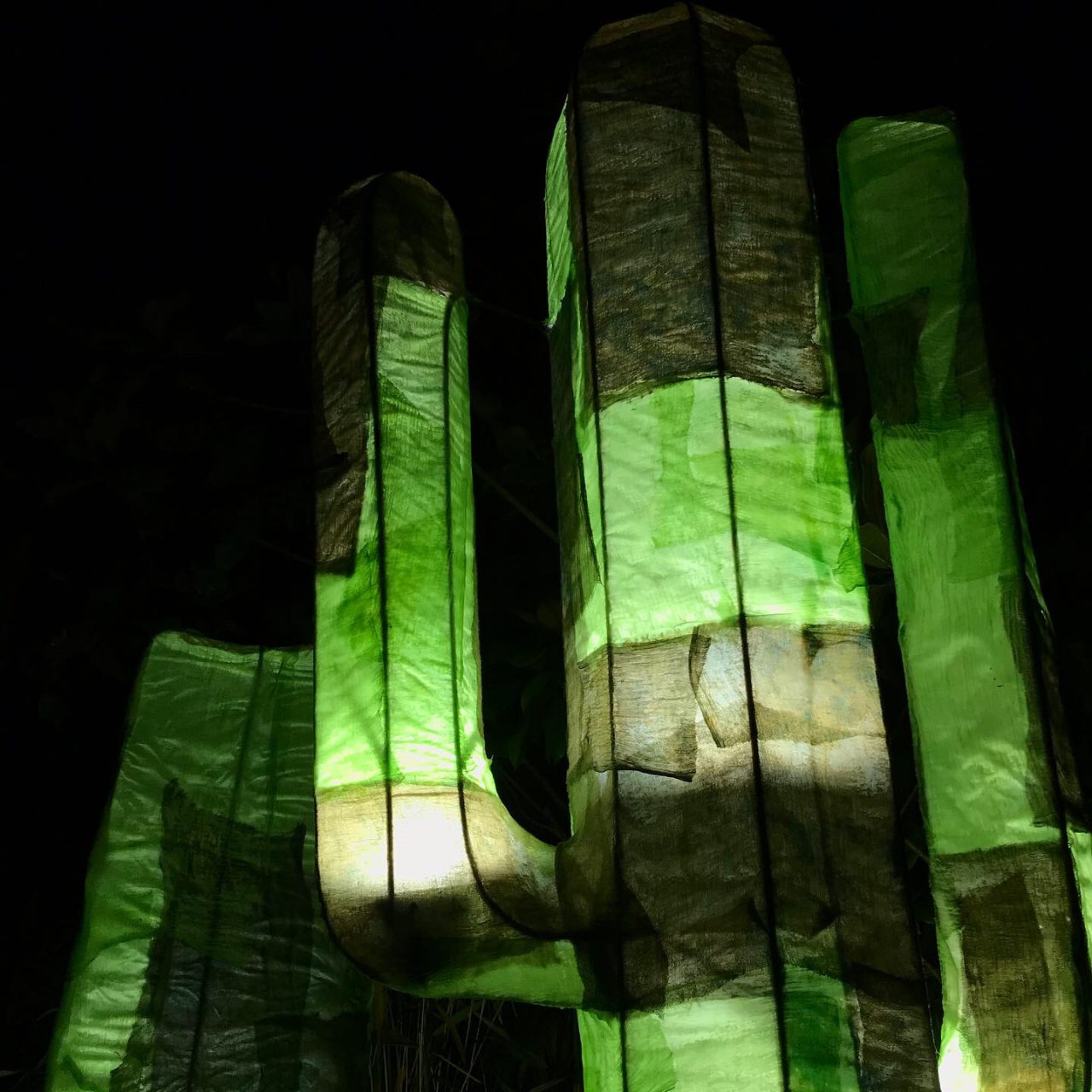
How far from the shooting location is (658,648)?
166 cm

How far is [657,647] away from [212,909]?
1272mm

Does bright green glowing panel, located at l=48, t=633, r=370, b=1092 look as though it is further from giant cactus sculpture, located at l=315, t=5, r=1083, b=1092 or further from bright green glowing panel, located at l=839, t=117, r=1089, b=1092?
bright green glowing panel, located at l=839, t=117, r=1089, b=1092

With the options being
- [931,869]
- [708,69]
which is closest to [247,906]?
[931,869]

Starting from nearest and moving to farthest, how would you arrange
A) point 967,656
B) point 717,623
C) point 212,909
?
point 717,623
point 967,656
point 212,909

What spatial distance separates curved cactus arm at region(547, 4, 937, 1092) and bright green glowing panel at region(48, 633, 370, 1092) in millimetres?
823

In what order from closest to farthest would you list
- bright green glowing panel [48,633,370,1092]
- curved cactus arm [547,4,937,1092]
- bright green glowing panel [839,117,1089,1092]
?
1. curved cactus arm [547,4,937,1092]
2. bright green glowing panel [839,117,1089,1092]
3. bright green glowing panel [48,633,370,1092]

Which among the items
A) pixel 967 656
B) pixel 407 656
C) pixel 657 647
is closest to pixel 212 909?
pixel 407 656

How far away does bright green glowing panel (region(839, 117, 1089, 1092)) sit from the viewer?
63.9 inches

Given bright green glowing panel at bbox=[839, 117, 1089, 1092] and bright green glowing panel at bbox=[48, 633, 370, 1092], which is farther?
bright green glowing panel at bbox=[48, 633, 370, 1092]

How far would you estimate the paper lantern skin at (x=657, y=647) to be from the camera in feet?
5.02

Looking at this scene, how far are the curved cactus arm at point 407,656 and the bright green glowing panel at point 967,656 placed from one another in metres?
0.62

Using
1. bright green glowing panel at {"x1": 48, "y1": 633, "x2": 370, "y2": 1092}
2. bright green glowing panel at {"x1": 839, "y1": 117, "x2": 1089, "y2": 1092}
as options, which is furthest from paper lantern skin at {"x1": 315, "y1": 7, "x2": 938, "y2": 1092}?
bright green glowing panel at {"x1": 48, "y1": 633, "x2": 370, "y2": 1092}

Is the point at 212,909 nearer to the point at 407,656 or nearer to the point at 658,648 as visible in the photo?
the point at 407,656


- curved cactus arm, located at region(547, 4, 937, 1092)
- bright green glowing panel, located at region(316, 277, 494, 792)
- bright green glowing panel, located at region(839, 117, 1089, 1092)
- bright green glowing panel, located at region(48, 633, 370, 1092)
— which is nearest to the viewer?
curved cactus arm, located at region(547, 4, 937, 1092)
